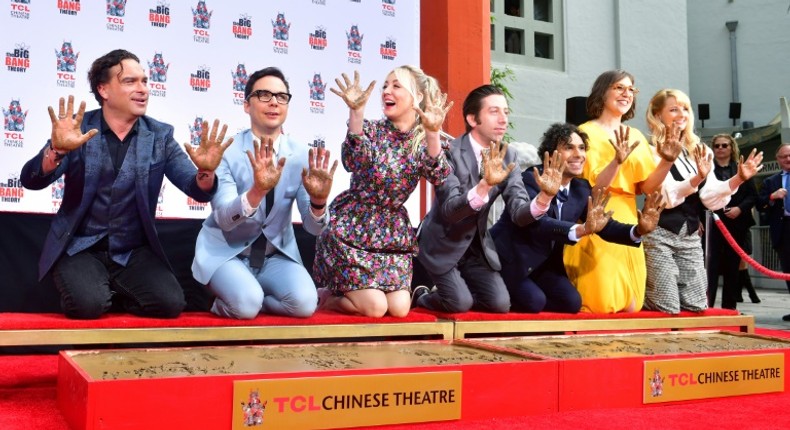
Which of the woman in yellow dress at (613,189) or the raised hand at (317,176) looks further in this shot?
the woman in yellow dress at (613,189)

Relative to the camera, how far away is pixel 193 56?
197 inches

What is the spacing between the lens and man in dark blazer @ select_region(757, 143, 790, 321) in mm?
6789

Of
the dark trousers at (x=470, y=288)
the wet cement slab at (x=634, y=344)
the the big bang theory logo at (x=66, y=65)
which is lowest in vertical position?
the wet cement slab at (x=634, y=344)

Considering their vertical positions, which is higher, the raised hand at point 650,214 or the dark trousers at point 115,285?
the raised hand at point 650,214

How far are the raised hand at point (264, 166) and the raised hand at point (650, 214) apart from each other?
5.92 feet

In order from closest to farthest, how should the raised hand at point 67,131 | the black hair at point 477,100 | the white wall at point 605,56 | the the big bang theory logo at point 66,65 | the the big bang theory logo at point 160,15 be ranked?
the raised hand at point 67,131 → the black hair at point 477,100 → the the big bang theory logo at point 66,65 → the the big bang theory logo at point 160,15 → the white wall at point 605,56

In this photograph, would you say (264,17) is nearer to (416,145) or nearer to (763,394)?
(416,145)

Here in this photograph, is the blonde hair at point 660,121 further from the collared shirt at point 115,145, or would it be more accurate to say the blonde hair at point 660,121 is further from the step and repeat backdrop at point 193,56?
the collared shirt at point 115,145

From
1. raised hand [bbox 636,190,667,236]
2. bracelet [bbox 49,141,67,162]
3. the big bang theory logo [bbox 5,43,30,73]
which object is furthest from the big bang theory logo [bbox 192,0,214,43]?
raised hand [bbox 636,190,667,236]

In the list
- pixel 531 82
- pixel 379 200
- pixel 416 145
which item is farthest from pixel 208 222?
pixel 531 82

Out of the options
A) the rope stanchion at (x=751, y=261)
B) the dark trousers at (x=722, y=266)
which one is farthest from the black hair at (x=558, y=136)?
the dark trousers at (x=722, y=266)

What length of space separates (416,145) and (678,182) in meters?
1.61

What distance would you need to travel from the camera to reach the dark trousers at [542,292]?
401cm

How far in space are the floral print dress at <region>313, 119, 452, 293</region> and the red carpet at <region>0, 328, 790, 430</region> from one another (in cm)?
115
